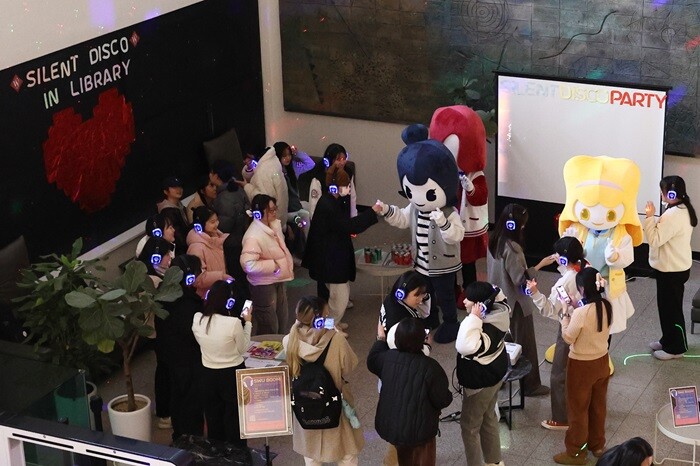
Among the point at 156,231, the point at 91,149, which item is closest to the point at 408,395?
the point at 156,231

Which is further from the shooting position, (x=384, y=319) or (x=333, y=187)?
(x=333, y=187)

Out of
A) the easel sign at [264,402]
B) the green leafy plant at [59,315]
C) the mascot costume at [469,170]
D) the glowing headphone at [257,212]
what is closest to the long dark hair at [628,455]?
the easel sign at [264,402]

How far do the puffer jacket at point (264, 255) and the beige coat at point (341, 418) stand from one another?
161 cm

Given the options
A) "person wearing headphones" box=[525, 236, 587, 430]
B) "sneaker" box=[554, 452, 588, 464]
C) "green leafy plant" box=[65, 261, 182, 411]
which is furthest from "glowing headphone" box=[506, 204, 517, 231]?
"green leafy plant" box=[65, 261, 182, 411]

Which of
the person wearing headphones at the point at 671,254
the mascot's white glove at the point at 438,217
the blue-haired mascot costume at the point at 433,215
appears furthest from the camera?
the blue-haired mascot costume at the point at 433,215

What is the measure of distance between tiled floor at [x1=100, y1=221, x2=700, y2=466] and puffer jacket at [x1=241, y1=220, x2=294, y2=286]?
95 cm

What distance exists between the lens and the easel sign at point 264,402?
6.38 metres

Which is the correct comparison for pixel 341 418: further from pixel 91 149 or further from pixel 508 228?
pixel 91 149

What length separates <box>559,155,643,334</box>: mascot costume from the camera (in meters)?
7.64

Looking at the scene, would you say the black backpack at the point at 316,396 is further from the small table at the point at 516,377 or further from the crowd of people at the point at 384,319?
the small table at the point at 516,377

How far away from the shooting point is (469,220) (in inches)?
366

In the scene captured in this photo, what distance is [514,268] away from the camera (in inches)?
295

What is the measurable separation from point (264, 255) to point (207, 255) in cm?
41

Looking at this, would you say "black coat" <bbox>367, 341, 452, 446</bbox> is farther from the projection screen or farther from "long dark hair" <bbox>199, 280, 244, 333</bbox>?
the projection screen
